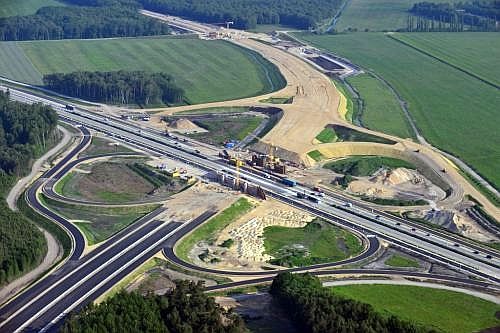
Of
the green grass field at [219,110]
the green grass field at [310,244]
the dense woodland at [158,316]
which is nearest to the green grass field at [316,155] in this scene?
the green grass field at [310,244]

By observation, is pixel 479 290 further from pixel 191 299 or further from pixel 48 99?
pixel 48 99

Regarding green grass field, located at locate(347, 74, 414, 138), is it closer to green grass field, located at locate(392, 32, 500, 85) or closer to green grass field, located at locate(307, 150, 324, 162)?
green grass field, located at locate(307, 150, 324, 162)

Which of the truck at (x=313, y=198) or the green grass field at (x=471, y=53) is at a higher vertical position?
the green grass field at (x=471, y=53)

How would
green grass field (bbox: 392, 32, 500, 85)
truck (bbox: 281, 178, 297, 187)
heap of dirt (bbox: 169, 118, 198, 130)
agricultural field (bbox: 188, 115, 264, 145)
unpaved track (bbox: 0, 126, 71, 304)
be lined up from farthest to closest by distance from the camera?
green grass field (bbox: 392, 32, 500, 85) → heap of dirt (bbox: 169, 118, 198, 130) → agricultural field (bbox: 188, 115, 264, 145) → truck (bbox: 281, 178, 297, 187) → unpaved track (bbox: 0, 126, 71, 304)

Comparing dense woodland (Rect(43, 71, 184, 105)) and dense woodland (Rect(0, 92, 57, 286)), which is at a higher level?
dense woodland (Rect(43, 71, 184, 105))

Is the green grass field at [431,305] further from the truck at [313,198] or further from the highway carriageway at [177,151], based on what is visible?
the truck at [313,198]

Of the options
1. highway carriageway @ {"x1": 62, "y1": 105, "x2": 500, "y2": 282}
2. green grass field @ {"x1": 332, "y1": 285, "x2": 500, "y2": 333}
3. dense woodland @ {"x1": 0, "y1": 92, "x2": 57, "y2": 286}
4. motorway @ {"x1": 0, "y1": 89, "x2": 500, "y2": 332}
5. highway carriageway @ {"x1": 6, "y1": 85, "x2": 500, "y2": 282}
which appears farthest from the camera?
highway carriageway @ {"x1": 6, "y1": 85, "x2": 500, "y2": 282}

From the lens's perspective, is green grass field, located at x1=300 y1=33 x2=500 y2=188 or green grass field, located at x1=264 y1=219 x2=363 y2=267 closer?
green grass field, located at x1=264 y1=219 x2=363 y2=267

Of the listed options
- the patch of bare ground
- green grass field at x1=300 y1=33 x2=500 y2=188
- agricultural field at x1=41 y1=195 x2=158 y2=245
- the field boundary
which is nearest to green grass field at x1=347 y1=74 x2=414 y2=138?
green grass field at x1=300 y1=33 x2=500 y2=188
